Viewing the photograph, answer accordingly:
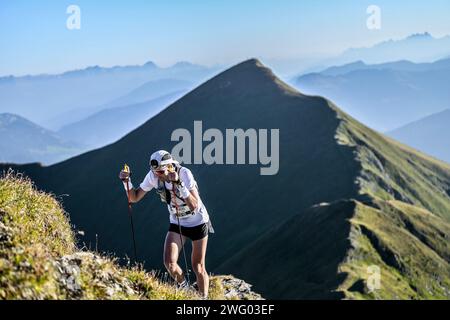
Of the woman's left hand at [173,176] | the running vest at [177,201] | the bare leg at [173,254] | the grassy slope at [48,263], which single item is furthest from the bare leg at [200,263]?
the woman's left hand at [173,176]

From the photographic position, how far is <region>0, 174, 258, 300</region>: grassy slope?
8.95 m

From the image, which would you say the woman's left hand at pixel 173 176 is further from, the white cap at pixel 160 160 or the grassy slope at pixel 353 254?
the grassy slope at pixel 353 254

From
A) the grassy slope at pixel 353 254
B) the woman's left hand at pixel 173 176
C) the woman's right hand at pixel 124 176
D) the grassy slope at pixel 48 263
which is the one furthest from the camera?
the grassy slope at pixel 353 254

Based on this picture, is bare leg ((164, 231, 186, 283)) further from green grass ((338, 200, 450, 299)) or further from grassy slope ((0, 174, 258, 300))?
green grass ((338, 200, 450, 299))

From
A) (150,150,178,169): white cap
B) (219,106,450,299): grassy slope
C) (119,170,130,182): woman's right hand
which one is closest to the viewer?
(150,150,178,169): white cap

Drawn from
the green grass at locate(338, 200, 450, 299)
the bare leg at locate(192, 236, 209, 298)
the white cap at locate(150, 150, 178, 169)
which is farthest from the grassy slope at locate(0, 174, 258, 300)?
the green grass at locate(338, 200, 450, 299)

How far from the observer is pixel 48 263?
9438mm

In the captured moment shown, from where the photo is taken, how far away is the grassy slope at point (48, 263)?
895cm

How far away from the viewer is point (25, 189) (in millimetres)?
14969

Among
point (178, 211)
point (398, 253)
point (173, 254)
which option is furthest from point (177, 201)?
point (398, 253)

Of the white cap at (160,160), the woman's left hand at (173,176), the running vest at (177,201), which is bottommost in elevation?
the running vest at (177,201)
